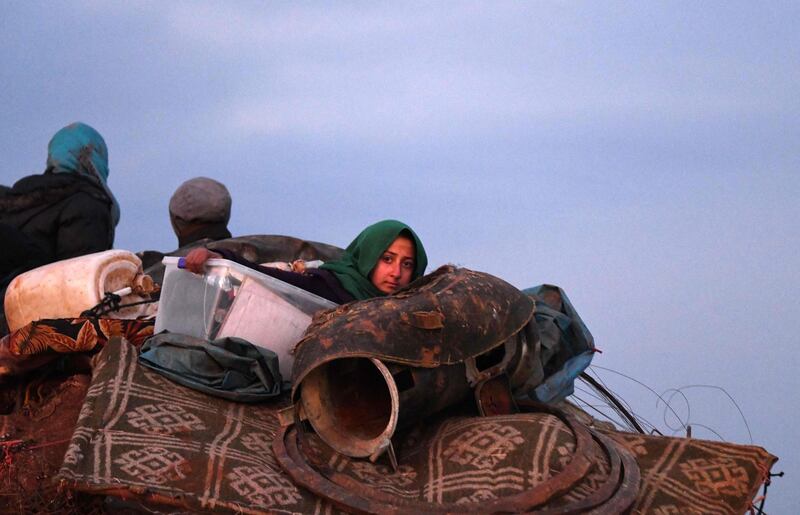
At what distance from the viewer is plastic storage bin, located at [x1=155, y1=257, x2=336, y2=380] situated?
4.11 m

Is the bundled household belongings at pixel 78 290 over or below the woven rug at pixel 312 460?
over

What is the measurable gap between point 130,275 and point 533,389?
188 centimetres

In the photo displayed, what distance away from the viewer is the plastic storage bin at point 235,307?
4113 mm

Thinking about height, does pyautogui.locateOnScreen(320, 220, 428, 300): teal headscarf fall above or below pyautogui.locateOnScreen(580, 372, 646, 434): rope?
above

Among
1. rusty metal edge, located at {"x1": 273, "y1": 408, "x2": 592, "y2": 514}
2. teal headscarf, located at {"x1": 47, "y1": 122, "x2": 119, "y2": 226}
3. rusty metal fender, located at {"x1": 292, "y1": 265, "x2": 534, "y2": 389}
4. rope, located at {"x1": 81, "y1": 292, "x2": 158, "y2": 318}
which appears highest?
teal headscarf, located at {"x1": 47, "y1": 122, "x2": 119, "y2": 226}

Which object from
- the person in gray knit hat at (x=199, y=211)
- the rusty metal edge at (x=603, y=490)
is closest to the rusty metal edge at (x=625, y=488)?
the rusty metal edge at (x=603, y=490)

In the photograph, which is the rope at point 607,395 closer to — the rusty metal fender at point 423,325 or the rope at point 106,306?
the rusty metal fender at point 423,325

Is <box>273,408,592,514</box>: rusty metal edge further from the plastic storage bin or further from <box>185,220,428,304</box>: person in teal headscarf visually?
<box>185,220,428,304</box>: person in teal headscarf

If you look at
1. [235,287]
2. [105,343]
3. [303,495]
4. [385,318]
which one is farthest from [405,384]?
[105,343]

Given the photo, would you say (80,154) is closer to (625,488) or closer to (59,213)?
(59,213)

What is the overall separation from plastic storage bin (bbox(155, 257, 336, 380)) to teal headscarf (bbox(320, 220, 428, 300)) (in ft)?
1.38

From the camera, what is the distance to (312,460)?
134 inches

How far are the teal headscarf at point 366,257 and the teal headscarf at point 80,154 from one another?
81.8 inches

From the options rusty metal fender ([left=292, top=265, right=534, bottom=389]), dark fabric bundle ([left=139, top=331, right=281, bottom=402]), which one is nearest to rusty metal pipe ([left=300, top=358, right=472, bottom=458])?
rusty metal fender ([left=292, top=265, right=534, bottom=389])
